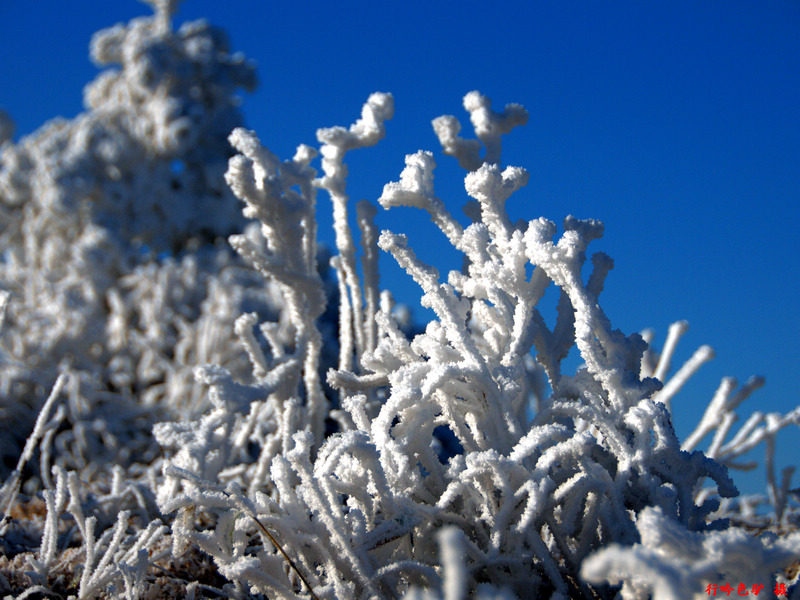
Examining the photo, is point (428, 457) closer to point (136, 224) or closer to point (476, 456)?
point (476, 456)

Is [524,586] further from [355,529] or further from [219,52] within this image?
[219,52]

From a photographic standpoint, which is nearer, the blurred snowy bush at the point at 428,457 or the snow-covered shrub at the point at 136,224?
the blurred snowy bush at the point at 428,457

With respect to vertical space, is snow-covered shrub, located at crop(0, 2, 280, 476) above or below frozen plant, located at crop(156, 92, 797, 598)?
above

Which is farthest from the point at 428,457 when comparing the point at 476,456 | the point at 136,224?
the point at 136,224

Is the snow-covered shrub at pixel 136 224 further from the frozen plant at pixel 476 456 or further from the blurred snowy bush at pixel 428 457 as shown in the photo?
the frozen plant at pixel 476 456

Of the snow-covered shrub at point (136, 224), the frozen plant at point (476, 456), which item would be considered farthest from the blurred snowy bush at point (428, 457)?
the snow-covered shrub at point (136, 224)

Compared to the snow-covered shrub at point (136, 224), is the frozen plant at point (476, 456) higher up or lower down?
lower down

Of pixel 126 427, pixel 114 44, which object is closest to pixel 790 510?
pixel 126 427

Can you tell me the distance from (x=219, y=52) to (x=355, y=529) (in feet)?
15.7

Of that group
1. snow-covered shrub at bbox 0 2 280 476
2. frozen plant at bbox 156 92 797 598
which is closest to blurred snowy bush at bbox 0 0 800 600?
frozen plant at bbox 156 92 797 598

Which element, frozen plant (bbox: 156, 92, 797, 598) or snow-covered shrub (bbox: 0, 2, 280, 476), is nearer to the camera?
frozen plant (bbox: 156, 92, 797, 598)

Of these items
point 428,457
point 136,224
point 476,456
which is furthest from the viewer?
point 136,224

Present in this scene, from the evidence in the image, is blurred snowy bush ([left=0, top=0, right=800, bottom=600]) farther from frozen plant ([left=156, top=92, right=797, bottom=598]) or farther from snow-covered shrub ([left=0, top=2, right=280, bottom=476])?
snow-covered shrub ([left=0, top=2, right=280, bottom=476])

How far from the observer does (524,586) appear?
2.27 ft
